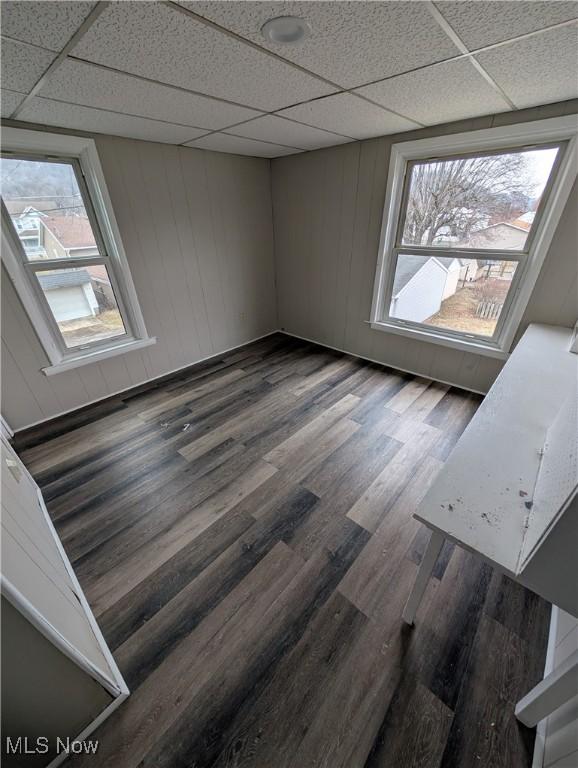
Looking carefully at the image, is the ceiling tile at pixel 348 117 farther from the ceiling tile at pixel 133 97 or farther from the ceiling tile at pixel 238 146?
the ceiling tile at pixel 238 146

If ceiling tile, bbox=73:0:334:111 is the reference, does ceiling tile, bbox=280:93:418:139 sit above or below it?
above

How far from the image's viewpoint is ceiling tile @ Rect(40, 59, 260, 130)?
1287 millimetres

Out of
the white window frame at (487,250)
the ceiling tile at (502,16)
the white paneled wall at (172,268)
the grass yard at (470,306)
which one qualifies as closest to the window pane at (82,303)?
the white paneled wall at (172,268)

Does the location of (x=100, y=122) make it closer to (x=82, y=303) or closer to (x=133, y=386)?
(x=82, y=303)

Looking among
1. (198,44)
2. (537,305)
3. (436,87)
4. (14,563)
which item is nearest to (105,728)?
(14,563)

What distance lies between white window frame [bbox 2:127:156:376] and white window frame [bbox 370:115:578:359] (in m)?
2.47

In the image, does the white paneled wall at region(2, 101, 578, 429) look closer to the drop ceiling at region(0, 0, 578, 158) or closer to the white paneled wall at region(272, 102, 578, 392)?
the white paneled wall at region(272, 102, 578, 392)

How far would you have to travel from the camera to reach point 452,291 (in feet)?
8.80

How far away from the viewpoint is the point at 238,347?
394 centimetres

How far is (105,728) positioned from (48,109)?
3012 millimetres

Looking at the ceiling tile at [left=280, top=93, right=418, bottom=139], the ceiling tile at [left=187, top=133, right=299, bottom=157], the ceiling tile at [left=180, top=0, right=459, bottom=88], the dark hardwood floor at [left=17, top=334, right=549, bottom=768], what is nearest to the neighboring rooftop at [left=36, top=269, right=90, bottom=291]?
the dark hardwood floor at [left=17, top=334, right=549, bottom=768]

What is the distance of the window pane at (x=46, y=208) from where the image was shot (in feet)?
6.75

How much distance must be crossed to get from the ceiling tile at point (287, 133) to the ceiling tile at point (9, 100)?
1268mm

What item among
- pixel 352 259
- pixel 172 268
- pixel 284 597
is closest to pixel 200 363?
pixel 172 268
